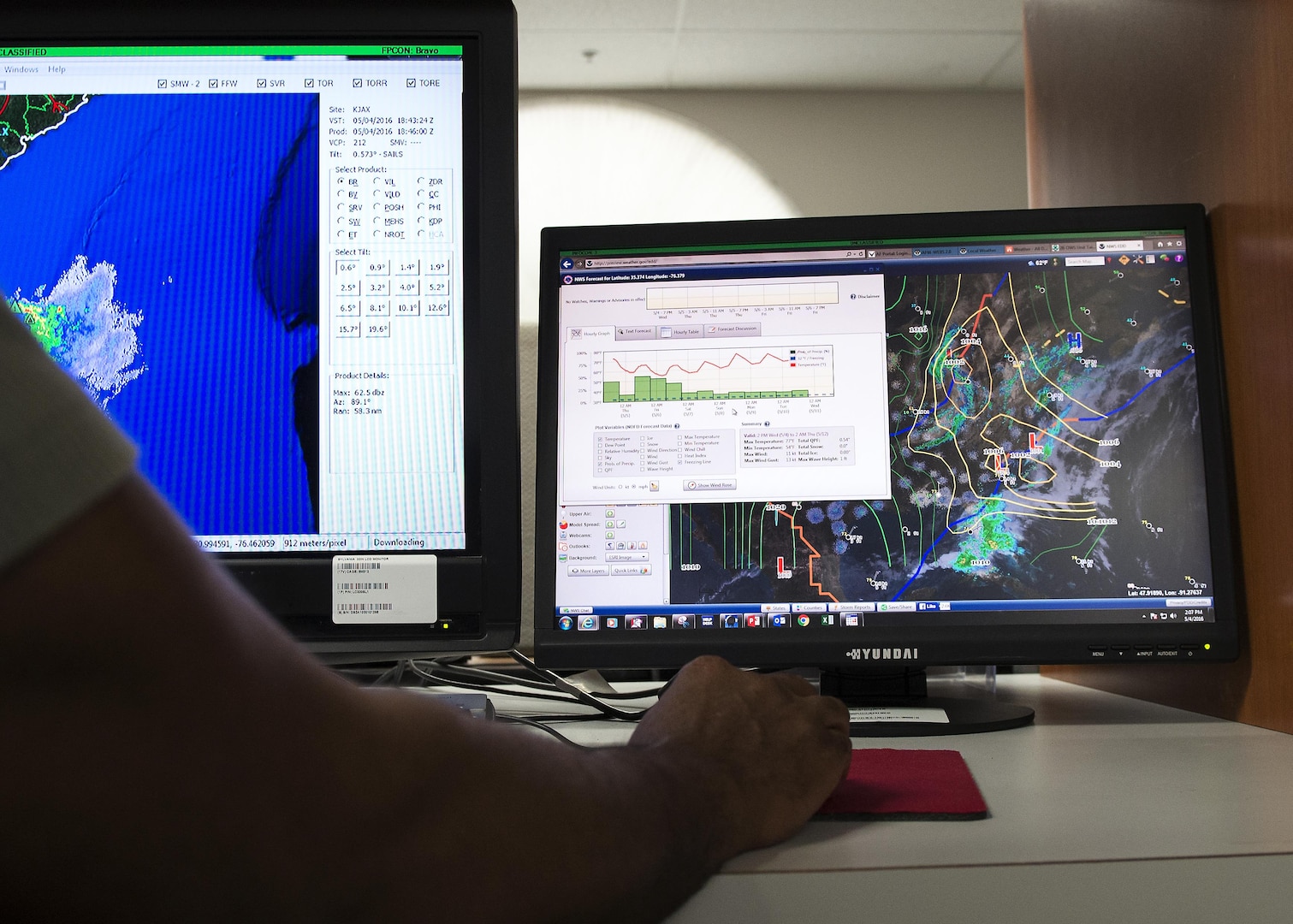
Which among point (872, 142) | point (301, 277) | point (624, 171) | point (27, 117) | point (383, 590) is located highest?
point (872, 142)

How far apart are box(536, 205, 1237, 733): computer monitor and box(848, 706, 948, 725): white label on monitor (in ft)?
0.13

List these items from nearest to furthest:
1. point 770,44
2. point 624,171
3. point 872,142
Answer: point 770,44, point 624,171, point 872,142

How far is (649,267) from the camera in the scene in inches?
32.7

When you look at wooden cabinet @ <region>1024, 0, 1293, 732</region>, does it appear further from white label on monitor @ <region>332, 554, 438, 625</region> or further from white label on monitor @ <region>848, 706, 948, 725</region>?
white label on monitor @ <region>332, 554, 438, 625</region>

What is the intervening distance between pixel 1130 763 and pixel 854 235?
1.53ft

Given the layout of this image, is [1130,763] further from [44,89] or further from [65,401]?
[44,89]

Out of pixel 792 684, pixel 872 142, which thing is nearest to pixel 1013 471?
pixel 792 684

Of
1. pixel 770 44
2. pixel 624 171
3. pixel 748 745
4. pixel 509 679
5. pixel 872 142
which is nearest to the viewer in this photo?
pixel 748 745

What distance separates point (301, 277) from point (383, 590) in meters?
0.24

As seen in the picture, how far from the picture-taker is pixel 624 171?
163 inches

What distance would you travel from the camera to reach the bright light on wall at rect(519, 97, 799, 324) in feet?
13.4

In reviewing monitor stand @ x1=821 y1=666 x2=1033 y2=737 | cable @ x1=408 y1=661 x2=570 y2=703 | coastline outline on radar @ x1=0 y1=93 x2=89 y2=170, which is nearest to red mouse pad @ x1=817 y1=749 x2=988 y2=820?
monitor stand @ x1=821 y1=666 x2=1033 y2=737

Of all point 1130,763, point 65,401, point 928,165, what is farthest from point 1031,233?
point 928,165

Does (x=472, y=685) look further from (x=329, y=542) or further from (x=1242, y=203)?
(x=1242, y=203)
